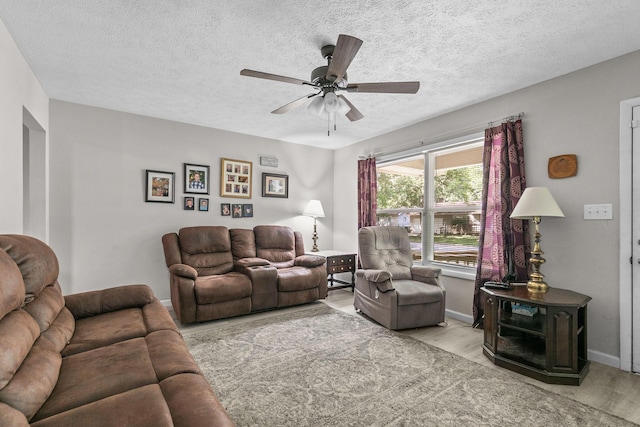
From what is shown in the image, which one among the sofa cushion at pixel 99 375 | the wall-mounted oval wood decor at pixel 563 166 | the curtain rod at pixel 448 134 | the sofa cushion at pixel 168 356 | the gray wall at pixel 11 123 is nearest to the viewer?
the sofa cushion at pixel 99 375

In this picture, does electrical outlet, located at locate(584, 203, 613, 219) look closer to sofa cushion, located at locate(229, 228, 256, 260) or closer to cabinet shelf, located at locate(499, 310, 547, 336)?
cabinet shelf, located at locate(499, 310, 547, 336)

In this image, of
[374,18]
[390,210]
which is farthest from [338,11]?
[390,210]

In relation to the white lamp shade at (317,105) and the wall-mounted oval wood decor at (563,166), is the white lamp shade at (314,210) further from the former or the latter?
the wall-mounted oval wood decor at (563,166)

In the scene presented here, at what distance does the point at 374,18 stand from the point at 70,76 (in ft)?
Result: 9.29

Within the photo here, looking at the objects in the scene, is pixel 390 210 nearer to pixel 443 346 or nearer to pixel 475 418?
pixel 443 346

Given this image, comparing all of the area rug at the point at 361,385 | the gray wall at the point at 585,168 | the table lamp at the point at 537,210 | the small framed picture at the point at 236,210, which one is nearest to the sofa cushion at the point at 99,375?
the area rug at the point at 361,385

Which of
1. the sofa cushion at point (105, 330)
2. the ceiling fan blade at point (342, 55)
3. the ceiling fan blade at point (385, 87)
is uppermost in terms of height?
the ceiling fan blade at point (342, 55)

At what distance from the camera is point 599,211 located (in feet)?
8.45

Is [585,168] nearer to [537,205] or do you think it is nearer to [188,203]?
[537,205]

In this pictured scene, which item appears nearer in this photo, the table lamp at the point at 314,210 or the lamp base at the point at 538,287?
the lamp base at the point at 538,287

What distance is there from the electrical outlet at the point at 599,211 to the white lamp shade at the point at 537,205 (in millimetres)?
214

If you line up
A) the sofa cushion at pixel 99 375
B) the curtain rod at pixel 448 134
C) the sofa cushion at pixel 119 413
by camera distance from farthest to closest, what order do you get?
the curtain rod at pixel 448 134 < the sofa cushion at pixel 99 375 < the sofa cushion at pixel 119 413

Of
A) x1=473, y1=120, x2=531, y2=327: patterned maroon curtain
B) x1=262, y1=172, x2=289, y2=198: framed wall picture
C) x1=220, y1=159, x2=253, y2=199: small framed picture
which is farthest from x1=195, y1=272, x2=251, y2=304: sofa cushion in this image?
x1=473, y1=120, x2=531, y2=327: patterned maroon curtain

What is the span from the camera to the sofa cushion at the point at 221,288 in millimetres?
3369
